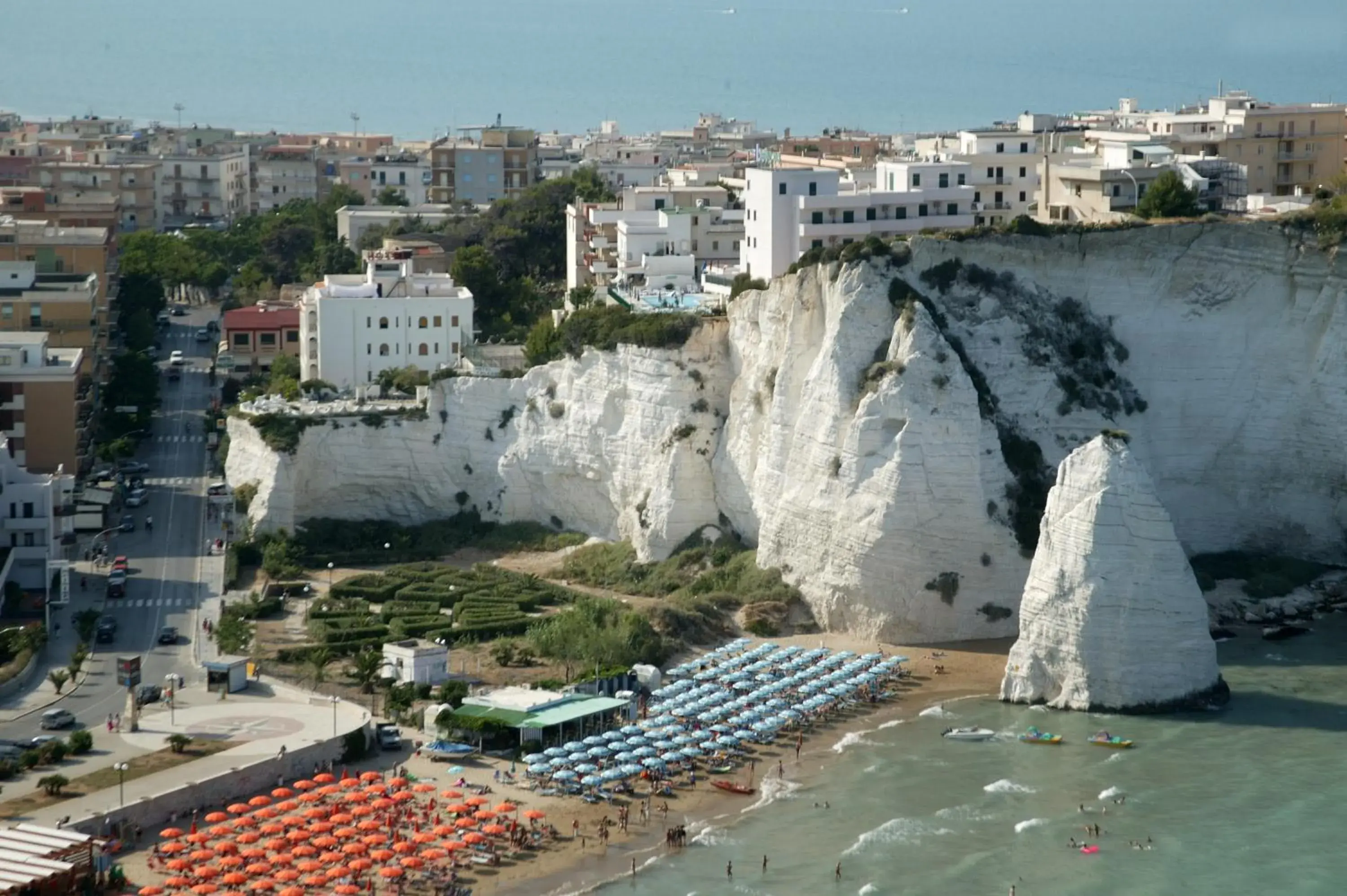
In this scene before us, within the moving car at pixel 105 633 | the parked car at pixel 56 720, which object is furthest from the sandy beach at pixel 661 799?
the moving car at pixel 105 633

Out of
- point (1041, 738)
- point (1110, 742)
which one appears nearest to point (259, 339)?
point (1041, 738)

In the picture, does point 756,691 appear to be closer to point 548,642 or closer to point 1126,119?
point 548,642

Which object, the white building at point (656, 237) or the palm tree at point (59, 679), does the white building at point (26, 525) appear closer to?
the palm tree at point (59, 679)

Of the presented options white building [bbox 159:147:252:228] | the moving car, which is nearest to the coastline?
the moving car

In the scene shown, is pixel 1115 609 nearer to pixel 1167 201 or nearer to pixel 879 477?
pixel 879 477

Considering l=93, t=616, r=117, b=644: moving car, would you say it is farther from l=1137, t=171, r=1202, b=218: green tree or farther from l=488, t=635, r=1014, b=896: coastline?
l=1137, t=171, r=1202, b=218: green tree

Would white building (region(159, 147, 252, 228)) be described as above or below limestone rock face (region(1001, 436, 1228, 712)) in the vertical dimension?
above
